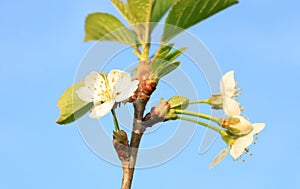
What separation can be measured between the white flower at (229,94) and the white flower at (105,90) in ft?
1.00

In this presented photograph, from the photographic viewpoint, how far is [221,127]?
138 centimetres

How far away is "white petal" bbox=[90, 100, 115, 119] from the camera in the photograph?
1.27m

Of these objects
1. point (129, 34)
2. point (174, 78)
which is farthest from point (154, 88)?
point (129, 34)

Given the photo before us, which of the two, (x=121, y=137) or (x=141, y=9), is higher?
(x=141, y=9)

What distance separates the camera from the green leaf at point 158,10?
1340 mm

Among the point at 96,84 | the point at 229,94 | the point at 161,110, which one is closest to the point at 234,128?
the point at 229,94

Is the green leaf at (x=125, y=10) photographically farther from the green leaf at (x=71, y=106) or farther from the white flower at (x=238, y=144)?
the white flower at (x=238, y=144)

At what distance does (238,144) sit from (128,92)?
399 millimetres

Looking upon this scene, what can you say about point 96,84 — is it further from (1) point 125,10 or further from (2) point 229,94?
(2) point 229,94

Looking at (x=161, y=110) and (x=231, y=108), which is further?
(x=231, y=108)

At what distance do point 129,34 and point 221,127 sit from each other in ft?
1.41

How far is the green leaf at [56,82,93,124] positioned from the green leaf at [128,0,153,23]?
29 cm

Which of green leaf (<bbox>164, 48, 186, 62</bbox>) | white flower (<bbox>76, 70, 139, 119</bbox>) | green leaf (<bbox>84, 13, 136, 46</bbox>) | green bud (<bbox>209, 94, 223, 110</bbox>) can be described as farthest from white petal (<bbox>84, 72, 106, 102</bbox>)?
green bud (<bbox>209, 94, 223, 110</bbox>)

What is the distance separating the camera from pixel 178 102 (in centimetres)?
127
